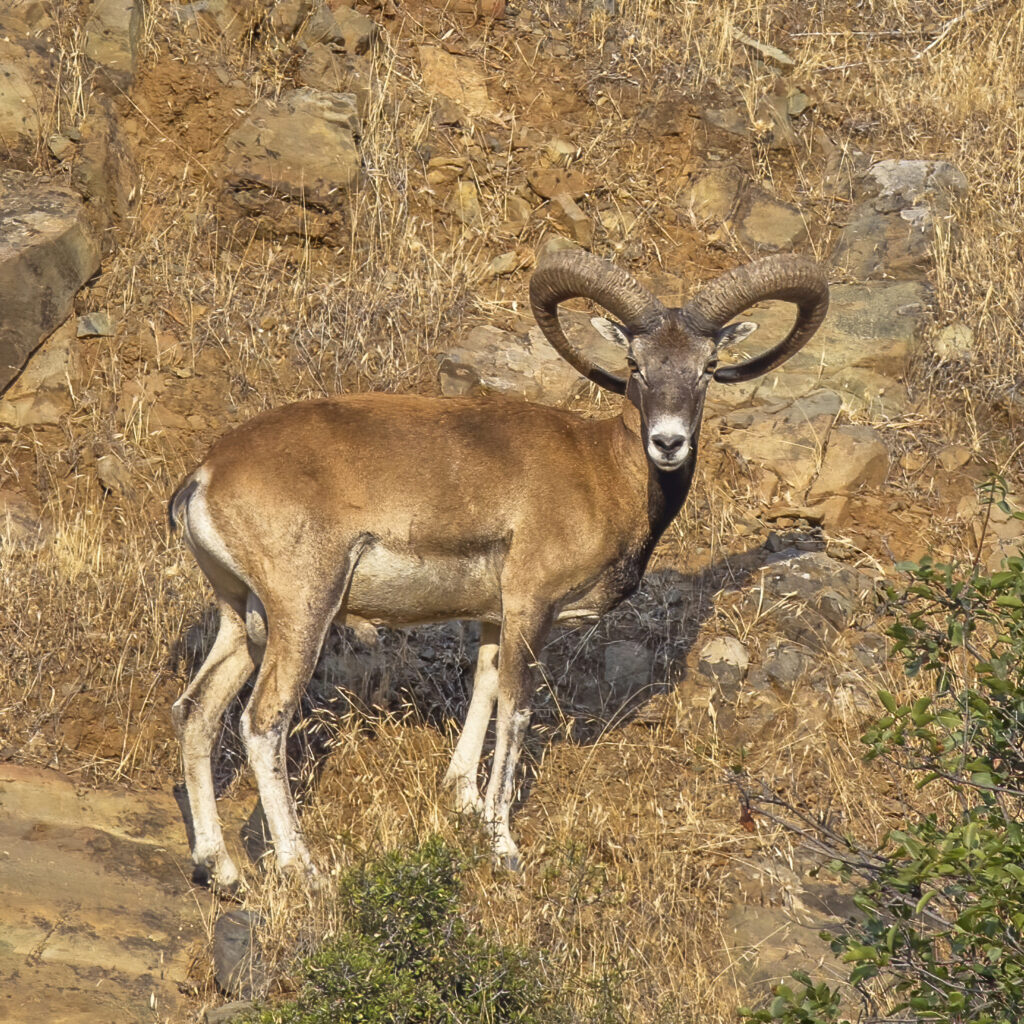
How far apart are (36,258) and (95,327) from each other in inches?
26.8

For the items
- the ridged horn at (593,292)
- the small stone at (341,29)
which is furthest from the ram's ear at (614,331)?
the small stone at (341,29)

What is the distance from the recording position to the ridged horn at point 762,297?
26.6 feet

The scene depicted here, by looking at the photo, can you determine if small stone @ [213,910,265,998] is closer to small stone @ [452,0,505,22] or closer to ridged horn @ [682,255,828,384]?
ridged horn @ [682,255,828,384]

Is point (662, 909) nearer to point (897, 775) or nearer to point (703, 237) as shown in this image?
point (897, 775)

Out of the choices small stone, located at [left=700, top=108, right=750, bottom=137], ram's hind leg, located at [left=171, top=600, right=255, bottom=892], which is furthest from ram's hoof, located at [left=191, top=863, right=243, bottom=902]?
small stone, located at [left=700, top=108, right=750, bottom=137]

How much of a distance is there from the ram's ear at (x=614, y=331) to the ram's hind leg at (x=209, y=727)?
268 centimetres

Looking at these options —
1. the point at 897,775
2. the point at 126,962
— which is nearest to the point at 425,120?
the point at 897,775

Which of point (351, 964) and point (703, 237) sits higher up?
point (703, 237)

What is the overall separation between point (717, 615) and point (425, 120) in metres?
5.80

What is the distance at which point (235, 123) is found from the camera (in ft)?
40.1

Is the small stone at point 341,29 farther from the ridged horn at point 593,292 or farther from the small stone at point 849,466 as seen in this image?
the small stone at point 849,466

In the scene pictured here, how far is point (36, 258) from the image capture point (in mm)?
10898

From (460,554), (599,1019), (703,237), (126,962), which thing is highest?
(703,237)

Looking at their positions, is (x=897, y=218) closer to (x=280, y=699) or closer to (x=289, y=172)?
(x=289, y=172)
